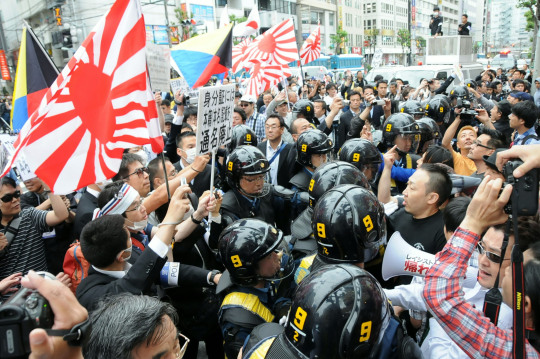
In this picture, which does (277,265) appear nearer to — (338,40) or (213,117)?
(213,117)

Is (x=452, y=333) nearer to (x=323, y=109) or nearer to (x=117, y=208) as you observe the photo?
(x=117, y=208)

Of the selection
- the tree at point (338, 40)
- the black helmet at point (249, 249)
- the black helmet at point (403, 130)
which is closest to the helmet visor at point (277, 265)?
the black helmet at point (249, 249)

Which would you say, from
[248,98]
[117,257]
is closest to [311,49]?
[248,98]

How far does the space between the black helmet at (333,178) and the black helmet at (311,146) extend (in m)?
1.16

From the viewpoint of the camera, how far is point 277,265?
2568 mm

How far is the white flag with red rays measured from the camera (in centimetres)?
292

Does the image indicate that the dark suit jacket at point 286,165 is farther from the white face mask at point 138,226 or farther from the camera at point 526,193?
the camera at point 526,193

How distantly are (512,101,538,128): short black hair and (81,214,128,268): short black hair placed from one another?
595 centimetres

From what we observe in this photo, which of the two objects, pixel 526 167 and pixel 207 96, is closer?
pixel 526 167

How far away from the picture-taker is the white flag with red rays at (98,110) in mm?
2916

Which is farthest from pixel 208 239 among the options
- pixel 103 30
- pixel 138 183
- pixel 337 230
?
pixel 103 30

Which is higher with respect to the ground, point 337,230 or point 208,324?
point 337,230

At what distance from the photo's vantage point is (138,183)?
4195 mm

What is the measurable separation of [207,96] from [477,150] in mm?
3092
